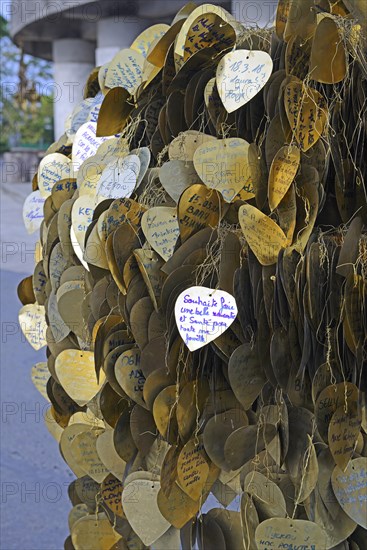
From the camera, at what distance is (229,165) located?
2.47 feet

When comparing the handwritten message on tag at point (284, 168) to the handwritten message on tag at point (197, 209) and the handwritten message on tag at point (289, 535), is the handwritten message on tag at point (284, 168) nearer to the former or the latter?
the handwritten message on tag at point (197, 209)

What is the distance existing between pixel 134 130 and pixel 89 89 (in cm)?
27

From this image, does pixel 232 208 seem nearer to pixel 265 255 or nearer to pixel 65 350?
pixel 265 255

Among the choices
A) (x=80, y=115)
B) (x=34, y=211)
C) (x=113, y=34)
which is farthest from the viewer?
(x=113, y=34)

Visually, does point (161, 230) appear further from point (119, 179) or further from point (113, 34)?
point (113, 34)

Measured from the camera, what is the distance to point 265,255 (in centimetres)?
69

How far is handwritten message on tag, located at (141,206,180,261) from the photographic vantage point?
0.79m

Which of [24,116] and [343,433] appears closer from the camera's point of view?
[343,433]

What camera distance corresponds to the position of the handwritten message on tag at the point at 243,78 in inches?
29.3

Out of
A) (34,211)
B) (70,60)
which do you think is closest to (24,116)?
(70,60)

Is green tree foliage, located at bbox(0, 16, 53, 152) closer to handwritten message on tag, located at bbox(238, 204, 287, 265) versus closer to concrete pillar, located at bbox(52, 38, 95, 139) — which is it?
concrete pillar, located at bbox(52, 38, 95, 139)

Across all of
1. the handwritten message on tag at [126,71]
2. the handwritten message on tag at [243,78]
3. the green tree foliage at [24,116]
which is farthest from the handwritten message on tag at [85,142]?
the green tree foliage at [24,116]

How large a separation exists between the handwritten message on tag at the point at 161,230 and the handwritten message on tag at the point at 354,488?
28 cm

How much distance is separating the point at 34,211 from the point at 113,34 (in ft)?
21.0
